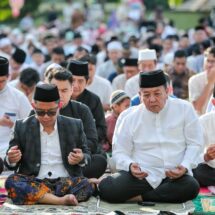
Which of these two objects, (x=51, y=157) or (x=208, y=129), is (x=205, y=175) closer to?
(x=208, y=129)

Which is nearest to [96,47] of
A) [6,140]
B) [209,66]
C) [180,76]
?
[180,76]

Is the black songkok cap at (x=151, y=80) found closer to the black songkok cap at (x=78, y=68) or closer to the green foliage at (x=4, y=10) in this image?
the black songkok cap at (x=78, y=68)

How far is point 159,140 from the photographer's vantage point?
8.37 m

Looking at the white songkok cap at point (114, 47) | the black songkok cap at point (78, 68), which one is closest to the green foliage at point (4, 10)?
the white songkok cap at point (114, 47)

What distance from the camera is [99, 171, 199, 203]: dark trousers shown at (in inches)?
324

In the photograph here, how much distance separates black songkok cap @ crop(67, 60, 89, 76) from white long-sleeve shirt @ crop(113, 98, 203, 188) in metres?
1.68

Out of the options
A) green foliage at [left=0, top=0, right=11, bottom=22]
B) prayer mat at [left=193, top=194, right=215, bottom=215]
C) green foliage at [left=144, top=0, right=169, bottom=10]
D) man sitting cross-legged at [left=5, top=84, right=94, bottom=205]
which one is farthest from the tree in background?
man sitting cross-legged at [left=5, top=84, right=94, bottom=205]

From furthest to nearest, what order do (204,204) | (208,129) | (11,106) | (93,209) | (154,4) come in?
1. (154,4)
2. (11,106)
3. (208,129)
4. (204,204)
5. (93,209)

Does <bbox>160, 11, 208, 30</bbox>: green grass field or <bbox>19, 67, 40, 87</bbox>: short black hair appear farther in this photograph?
<bbox>160, 11, 208, 30</bbox>: green grass field

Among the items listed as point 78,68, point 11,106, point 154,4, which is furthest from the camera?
point 154,4

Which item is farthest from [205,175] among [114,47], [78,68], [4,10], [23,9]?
[23,9]

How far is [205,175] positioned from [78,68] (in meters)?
1.88

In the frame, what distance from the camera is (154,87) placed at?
8227mm

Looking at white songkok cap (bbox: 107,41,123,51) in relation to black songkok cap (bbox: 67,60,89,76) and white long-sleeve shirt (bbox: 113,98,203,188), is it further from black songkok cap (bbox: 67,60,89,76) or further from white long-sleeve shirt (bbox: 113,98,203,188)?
white long-sleeve shirt (bbox: 113,98,203,188)
